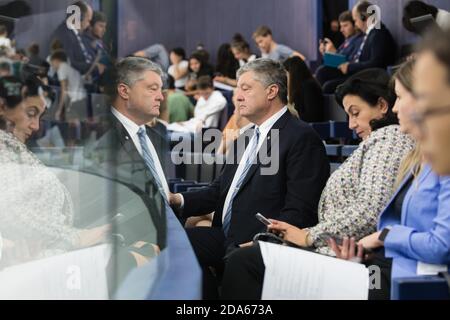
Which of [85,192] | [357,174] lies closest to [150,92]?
[357,174]

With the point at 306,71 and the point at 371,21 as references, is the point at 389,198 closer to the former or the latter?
the point at 306,71

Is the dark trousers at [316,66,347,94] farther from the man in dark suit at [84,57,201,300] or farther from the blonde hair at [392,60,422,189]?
the man in dark suit at [84,57,201,300]

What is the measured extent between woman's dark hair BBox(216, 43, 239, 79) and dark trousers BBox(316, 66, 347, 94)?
197 centimetres

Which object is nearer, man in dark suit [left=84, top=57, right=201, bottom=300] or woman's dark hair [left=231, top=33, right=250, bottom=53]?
man in dark suit [left=84, top=57, right=201, bottom=300]

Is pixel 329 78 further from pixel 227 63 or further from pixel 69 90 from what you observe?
pixel 69 90

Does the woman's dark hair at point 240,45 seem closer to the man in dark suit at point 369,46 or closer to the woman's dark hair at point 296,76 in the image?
the man in dark suit at point 369,46

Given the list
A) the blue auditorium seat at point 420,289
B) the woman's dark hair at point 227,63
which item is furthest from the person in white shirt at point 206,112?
the blue auditorium seat at point 420,289

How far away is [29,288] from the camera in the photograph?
147 centimetres

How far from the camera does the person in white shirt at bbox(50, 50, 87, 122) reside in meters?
1.42

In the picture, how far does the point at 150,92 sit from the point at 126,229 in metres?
1.46

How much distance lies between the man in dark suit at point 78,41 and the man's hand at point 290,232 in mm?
1277

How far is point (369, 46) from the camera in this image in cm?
618

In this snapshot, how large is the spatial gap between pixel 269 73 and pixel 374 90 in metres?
0.52

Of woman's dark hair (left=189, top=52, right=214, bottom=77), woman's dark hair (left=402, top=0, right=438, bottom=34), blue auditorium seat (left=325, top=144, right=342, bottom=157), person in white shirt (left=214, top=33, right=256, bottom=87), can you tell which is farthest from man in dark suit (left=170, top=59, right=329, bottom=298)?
woman's dark hair (left=189, top=52, right=214, bottom=77)
